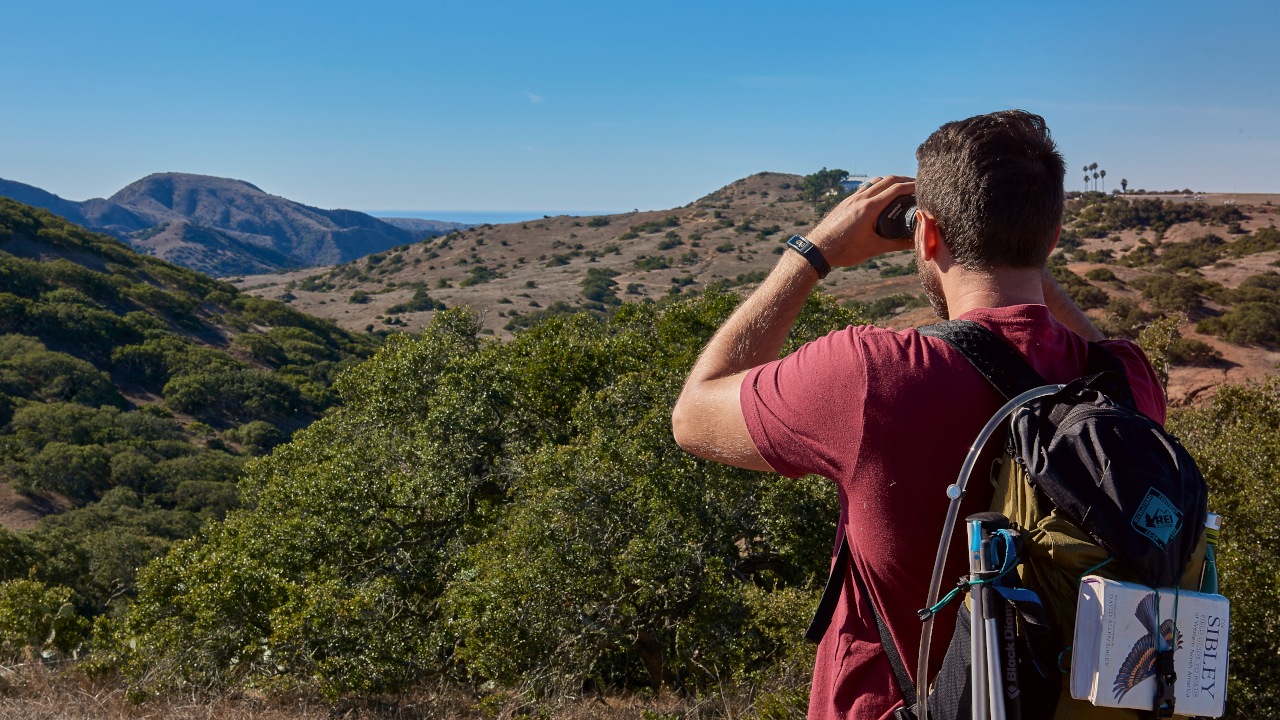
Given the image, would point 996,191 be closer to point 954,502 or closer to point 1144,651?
point 954,502

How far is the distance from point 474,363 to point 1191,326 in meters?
22.0

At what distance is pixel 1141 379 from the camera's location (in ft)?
5.99

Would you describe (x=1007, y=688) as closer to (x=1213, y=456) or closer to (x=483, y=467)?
(x=1213, y=456)

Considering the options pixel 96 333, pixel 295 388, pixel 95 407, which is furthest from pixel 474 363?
pixel 96 333

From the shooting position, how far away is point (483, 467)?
36.3 ft

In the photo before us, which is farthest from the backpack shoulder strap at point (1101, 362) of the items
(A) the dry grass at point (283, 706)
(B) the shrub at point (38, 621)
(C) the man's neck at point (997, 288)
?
(B) the shrub at point (38, 621)

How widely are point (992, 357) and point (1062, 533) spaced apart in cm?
34

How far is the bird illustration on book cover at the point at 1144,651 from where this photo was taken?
4.42 ft

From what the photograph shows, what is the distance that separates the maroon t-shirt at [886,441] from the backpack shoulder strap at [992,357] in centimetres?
2

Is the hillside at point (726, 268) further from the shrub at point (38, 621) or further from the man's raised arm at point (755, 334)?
the man's raised arm at point (755, 334)

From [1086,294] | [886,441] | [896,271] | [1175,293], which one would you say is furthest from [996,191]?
[896,271]

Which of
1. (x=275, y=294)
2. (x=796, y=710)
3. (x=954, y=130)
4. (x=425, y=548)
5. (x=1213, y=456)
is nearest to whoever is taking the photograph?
(x=954, y=130)

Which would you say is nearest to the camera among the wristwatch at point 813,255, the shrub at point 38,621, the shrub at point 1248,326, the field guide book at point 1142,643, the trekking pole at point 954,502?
the field guide book at point 1142,643

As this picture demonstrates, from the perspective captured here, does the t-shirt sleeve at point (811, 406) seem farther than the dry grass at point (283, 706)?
No
